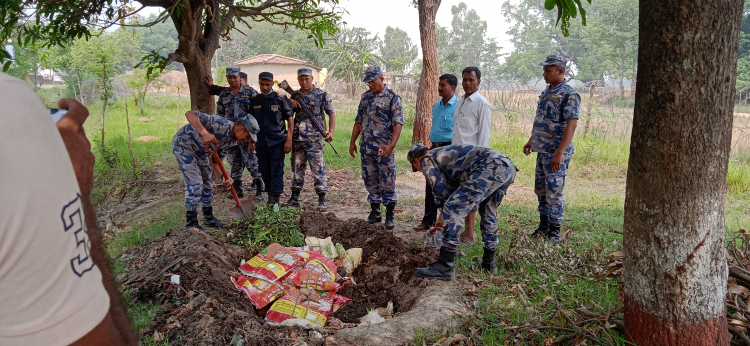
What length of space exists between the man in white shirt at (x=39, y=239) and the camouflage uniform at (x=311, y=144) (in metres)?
5.93

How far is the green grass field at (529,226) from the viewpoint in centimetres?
342

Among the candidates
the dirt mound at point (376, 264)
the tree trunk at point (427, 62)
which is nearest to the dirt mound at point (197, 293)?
the dirt mound at point (376, 264)

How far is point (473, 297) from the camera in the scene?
12.6 ft

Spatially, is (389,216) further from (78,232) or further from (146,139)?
(146,139)

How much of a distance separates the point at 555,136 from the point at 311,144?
126 inches

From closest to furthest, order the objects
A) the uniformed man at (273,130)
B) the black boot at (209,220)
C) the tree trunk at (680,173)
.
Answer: the tree trunk at (680,173)
the black boot at (209,220)
the uniformed man at (273,130)

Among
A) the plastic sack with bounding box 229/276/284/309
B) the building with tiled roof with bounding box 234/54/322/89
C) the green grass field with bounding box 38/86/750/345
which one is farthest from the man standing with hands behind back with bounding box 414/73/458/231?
the building with tiled roof with bounding box 234/54/322/89

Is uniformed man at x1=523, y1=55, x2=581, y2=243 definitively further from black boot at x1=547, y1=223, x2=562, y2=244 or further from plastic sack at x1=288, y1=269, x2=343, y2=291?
plastic sack at x1=288, y1=269, x2=343, y2=291

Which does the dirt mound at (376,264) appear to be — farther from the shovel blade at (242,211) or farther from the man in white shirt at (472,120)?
the shovel blade at (242,211)

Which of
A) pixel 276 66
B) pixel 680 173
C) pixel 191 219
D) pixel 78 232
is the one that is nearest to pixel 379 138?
pixel 191 219

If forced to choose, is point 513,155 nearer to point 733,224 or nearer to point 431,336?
point 733,224

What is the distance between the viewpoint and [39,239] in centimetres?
74

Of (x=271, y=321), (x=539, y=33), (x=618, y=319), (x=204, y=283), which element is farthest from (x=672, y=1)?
(x=539, y=33)

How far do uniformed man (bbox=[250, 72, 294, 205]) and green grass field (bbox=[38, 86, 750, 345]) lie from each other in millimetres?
1316
